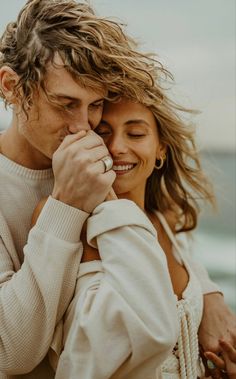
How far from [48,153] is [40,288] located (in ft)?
1.40

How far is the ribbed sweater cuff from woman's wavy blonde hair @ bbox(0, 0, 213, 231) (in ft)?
1.06

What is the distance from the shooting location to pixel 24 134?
1.76 meters

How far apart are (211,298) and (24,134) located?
877 millimetres

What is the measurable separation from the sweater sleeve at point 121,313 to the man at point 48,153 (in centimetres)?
8

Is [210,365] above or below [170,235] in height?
below

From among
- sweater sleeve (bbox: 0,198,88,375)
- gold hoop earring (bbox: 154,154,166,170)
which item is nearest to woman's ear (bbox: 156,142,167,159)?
gold hoop earring (bbox: 154,154,166,170)

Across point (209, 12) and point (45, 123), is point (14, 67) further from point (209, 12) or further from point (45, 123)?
point (209, 12)

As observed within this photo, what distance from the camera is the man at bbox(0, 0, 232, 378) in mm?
1530

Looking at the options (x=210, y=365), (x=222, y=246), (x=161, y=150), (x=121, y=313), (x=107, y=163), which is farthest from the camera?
(x=222, y=246)

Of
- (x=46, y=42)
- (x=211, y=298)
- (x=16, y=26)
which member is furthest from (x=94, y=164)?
(x=211, y=298)

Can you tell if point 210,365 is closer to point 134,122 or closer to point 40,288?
point 40,288

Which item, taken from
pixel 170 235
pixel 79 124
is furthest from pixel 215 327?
pixel 79 124

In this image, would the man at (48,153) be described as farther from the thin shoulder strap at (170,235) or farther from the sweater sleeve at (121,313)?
the thin shoulder strap at (170,235)

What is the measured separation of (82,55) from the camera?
64.1 inches
